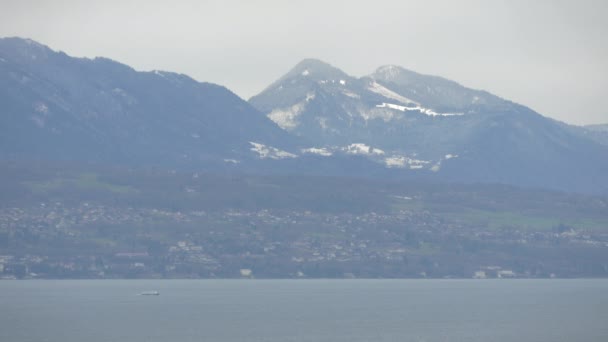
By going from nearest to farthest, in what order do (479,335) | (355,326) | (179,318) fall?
(479,335) → (355,326) → (179,318)

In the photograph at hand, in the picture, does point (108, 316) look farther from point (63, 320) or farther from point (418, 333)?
point (418, 333)

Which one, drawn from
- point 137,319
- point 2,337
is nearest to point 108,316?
point 137,319

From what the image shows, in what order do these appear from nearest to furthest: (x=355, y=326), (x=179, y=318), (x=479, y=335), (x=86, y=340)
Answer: (x=86, y=340)
(x=479, y=335)
(x=355, y=326)
(x=179, y=318)

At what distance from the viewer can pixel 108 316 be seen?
198375mm

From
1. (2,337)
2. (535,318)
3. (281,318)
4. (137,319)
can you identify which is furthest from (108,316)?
(535,318)

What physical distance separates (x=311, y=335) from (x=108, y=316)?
42649mm

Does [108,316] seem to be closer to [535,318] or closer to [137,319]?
[137,319]

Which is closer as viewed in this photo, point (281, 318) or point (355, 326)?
point (355, 326)

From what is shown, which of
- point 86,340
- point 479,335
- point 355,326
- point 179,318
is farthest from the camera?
point 179,318

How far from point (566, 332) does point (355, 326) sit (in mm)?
29285

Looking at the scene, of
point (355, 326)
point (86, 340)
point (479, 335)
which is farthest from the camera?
point (355, 326)

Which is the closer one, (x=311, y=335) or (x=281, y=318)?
(x=311, y=335)

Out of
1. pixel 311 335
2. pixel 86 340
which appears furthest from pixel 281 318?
pixel 86 340

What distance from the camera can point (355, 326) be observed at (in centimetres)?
18262
